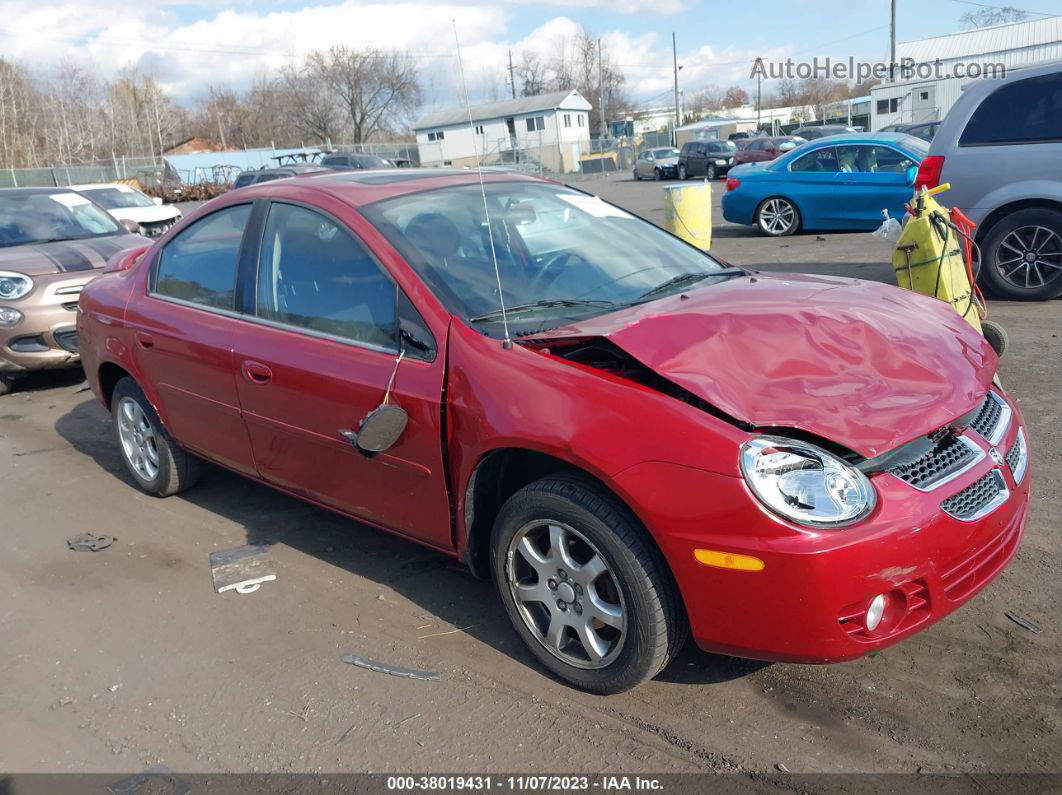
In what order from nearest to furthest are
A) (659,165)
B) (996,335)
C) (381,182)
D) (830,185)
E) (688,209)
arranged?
1. (381,182)
2. (996,335)
3. (688,209)
4. (830,185)
5. (659,165)

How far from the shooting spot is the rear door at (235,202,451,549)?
3.28 m

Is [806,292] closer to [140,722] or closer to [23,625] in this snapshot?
[140,722]

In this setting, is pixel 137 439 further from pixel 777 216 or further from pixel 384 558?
pixel 777 216

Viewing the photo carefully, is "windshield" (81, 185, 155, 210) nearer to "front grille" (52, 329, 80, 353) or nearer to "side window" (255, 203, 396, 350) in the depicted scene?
"front grille" (52, 329, 80, 353)

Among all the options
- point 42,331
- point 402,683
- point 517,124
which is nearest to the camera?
point 402,683

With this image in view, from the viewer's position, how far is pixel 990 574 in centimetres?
279

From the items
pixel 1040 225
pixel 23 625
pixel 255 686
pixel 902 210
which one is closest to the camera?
pixel 255 686

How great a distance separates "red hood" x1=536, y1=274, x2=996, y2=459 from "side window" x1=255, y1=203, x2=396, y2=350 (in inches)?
31.7

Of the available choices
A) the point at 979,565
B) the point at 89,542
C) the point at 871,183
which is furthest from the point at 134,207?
the point at 979,565

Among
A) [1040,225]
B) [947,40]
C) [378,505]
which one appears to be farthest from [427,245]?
[947,40]

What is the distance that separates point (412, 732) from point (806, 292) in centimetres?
219

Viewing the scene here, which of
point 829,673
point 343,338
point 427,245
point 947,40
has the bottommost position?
point 829,673

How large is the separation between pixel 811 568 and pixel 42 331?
7135 mm

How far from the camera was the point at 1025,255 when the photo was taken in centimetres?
797
